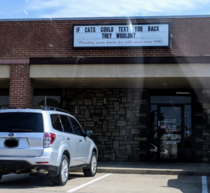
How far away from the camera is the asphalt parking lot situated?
336 inches

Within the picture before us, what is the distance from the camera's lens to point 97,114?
53.9ft

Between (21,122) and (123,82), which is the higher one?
(123,82)

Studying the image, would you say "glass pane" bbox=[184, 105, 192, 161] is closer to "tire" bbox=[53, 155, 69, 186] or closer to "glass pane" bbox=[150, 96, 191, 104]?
"glass pane" bbox=[150, 96, 191, 104]

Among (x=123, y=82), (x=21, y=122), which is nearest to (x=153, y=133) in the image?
(x=123, y=82)

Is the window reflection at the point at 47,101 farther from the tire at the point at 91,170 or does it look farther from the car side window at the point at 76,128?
the car side window at the point at 76,128

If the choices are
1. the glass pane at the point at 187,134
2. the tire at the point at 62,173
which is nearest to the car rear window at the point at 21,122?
the tire at the point at 62,173

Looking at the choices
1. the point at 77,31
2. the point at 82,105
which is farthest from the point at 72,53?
the point at 82,105

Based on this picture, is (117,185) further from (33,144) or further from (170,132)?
(170,132)

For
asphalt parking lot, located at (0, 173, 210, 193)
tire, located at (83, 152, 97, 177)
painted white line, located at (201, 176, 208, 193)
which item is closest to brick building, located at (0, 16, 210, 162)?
tire, located at (83, 152, 97, 177)

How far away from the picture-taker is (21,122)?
873 centimetres

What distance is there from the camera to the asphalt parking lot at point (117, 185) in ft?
28.0

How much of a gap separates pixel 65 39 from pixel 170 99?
5.33 meters

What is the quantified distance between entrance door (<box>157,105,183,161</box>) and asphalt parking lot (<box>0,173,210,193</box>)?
167 inches

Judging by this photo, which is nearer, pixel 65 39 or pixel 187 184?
pixel 187 184
